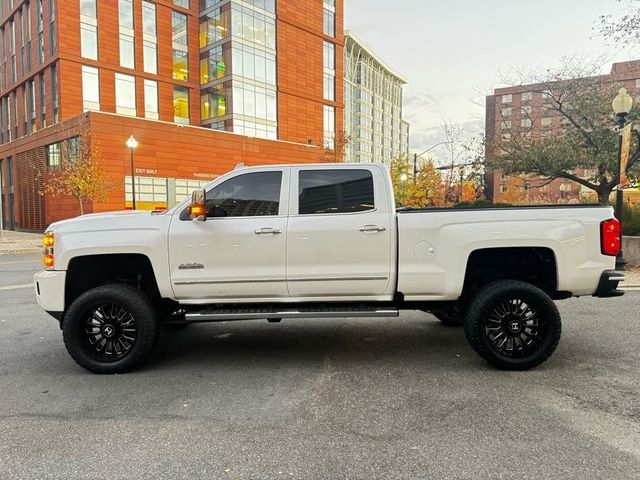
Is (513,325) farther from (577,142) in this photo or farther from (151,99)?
(151,99)

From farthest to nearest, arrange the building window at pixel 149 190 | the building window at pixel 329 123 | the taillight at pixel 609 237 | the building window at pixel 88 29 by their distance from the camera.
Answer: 1. the building window at pixel 329 123
2. the building window at pixel 88 29
3. the building window at pixel 149 190
4. the taillight at pixel 609 237

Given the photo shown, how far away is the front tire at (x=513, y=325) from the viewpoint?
4.47 meters

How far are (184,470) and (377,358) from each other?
8.61 ft

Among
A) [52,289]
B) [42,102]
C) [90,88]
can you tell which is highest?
[90,88]

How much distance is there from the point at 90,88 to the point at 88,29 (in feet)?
14.8

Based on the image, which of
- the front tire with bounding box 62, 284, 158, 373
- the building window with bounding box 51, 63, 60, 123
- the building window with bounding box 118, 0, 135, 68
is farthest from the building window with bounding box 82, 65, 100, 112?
the front tire with bounding box 62, 284, 158, 373

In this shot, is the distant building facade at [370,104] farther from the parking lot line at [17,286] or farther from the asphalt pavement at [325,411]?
the asphalt pavement at [325,411]

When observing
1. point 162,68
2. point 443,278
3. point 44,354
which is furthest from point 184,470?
point 162,68

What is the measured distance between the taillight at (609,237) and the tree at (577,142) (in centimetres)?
1194

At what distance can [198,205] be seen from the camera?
4.46 meters

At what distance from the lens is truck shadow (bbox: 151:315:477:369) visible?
199 inches

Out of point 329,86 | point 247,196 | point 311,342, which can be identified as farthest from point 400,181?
point 247,196

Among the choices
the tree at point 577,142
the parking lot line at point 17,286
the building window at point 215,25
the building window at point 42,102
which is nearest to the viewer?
the parking lot line at point 17,286

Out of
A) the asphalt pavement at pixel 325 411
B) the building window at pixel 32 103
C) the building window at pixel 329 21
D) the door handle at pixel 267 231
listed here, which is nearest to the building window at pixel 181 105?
the building window at pixel 32 103
